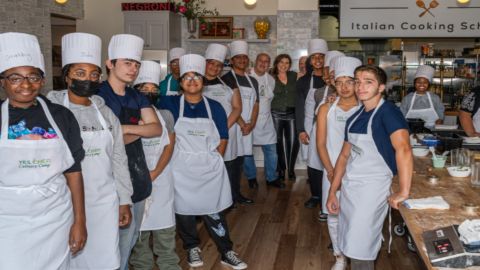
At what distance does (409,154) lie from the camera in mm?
2398

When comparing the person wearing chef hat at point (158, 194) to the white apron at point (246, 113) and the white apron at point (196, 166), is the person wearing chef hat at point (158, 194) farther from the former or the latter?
the white apron at point (246, 113)

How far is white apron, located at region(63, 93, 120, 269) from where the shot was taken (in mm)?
2227

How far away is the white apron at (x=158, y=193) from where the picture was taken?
293 centimetres

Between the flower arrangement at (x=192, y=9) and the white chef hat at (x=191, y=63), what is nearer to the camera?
the white chef hat at (x=191, y=63)

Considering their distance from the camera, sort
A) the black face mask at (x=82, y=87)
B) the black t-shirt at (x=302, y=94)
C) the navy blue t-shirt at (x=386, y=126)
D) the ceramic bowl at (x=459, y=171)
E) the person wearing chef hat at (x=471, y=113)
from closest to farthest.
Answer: the black face mask at (x=82, y=87) → the navy blue t-shirt at (x=386, y=126) → the ceramic bowl at (x=459, y=171) → the person wearing chef hat at (x=471, y=113) → the black t-shirt at (x=302, y=94)

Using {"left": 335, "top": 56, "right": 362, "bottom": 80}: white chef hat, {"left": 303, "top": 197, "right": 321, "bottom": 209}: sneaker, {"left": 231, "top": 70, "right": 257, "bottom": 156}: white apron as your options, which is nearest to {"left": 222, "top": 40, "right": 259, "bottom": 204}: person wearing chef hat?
{"left": 231, "top": 70, "right": 257, "bottom": 156}: white apron

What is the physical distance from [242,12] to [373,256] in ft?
19.5

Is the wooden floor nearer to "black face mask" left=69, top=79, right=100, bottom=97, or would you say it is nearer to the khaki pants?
the khaki pants

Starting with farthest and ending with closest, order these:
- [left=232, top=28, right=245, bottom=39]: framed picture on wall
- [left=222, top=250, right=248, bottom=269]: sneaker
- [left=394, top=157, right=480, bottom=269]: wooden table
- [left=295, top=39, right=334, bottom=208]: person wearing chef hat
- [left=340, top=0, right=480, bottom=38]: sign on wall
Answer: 1. [left=232, top=28, right=245, bottom=39]: framed picture on wall
2. [left=340, top=0, right=480, bottom=38]: sign on wall
3. [left=295, top=39, right=334, bottom=208]: person wearing chef hat
4. [left=222, top=250, right=248, bottom=269]: sneaker
5. [left=394, top=157, right=480, bottom=269]: wooden table

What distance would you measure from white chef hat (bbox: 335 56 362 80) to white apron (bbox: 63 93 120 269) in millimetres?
1541

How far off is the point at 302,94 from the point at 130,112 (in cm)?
289

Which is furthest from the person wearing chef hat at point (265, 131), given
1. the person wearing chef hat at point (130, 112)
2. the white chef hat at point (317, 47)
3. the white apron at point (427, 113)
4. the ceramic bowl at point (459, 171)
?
the person wearing chef hat at point (130, 112)

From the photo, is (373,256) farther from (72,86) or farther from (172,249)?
(72,86)

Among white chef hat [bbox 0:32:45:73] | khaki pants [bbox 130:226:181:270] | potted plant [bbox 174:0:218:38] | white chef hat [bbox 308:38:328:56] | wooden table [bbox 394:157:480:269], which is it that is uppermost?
potted plant [bbox 174:0:218:38]
